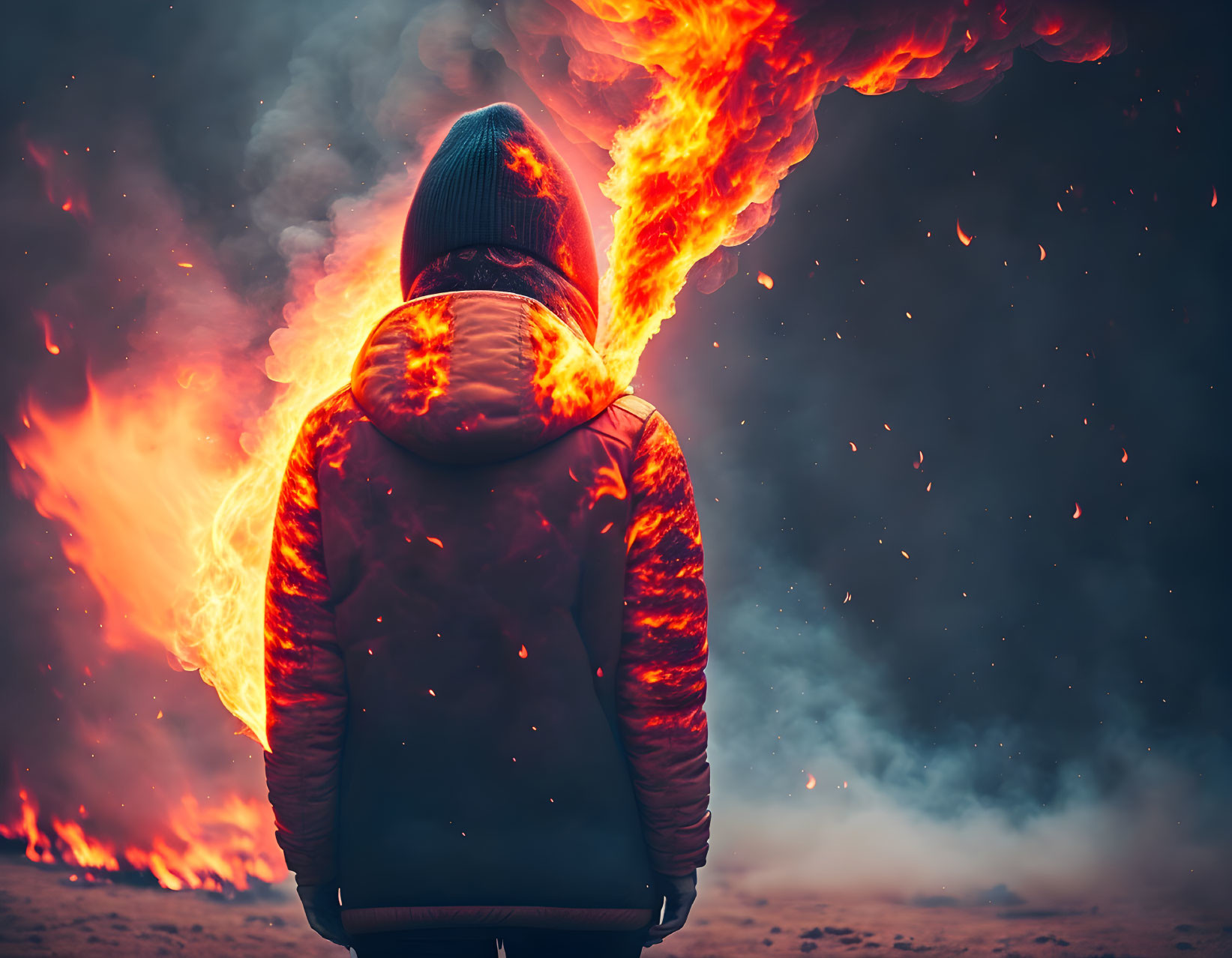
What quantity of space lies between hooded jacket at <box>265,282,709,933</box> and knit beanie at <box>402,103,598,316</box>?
13.9 inches

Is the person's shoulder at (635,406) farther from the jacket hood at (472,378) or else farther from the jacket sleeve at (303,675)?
the jacket sleeve at (303,675)

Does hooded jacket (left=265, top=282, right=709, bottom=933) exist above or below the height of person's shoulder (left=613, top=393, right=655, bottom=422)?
below

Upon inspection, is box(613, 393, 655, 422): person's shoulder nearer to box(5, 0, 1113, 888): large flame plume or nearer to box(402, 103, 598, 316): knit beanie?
box(5, 0, 1113, 888): large flame plume

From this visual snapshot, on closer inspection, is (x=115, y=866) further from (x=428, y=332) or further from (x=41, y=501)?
(x=428, y=332)

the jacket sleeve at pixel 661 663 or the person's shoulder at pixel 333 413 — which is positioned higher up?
the person's shoulder at pixel 333 413

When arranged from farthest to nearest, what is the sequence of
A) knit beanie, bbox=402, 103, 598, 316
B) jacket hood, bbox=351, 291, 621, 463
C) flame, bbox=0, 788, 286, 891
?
flame, bbox=0, 788, 286, 891, knit beanie, bbox=402, 103, 598, 316, jacket hood, bbox=351, 291, 621, 463

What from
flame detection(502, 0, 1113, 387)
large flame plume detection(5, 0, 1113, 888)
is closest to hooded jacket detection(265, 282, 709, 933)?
large flame plume detection(5, 0, 1113, 888)

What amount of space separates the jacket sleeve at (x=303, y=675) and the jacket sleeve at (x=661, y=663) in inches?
32.8

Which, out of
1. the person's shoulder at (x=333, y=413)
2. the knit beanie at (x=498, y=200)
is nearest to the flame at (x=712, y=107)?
the knit beanie at (x=498, y=200)

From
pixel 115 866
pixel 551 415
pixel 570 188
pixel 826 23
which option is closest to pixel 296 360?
pixel 570 188

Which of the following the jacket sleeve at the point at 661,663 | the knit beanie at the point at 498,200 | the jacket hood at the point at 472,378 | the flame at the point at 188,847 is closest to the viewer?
the jacket hood at the point at 472,378

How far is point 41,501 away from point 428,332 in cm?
461

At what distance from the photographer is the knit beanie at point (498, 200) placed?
6.81 ft

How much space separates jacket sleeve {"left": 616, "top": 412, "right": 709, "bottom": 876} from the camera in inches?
75.9
